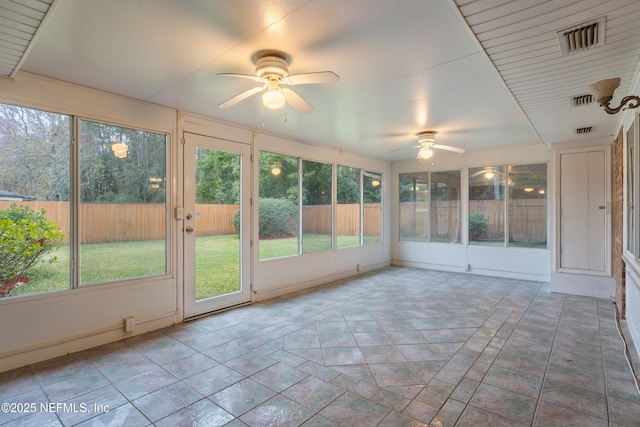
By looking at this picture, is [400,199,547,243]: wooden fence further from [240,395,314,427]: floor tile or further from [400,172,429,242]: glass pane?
[240,395,314,427]: floor tile

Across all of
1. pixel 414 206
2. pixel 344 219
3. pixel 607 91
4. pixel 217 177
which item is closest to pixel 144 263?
pixel 217 177

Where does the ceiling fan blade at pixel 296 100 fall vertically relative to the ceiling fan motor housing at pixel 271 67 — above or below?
below

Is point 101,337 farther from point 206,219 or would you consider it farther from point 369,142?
point 369,142

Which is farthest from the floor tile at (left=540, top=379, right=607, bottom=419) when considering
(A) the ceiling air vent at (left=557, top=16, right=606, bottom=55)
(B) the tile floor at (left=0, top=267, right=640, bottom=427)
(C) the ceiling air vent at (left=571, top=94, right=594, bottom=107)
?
(C) the ceiling air vent at (left=571, top=94, right=594, bottom=107)

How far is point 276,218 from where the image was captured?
4.82 metres

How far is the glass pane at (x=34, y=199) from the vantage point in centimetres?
260

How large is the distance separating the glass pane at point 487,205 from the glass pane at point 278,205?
3663mm

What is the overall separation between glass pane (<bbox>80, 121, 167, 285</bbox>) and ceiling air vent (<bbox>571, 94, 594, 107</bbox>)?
14.0ft

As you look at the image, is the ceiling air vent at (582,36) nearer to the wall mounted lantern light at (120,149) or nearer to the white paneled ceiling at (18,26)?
the white paneled ceiling at (18,26)

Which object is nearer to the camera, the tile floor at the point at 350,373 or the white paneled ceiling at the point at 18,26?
the white paneled ceiling at the point at 18,26

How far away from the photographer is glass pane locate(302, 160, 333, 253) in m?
5.32

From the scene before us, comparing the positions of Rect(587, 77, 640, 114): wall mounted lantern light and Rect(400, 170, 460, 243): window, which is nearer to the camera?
Rect(587, 77, 640, 114): wall mounted lantern light

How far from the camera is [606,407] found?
2.05 meters

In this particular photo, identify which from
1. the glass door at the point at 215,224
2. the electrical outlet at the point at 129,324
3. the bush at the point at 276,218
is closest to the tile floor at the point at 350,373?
the electrical outlet at the point at 129,324
